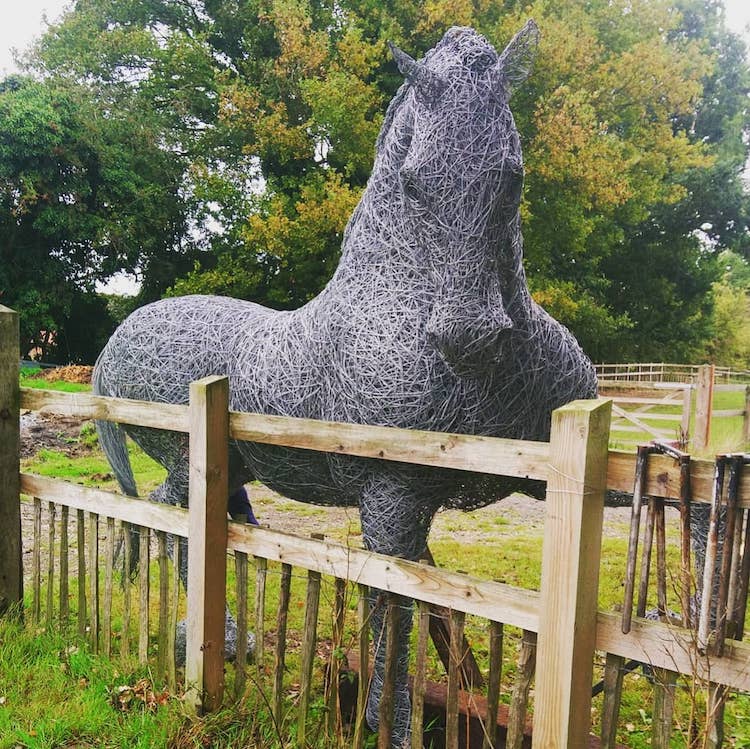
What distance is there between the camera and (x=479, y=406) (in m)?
2.20

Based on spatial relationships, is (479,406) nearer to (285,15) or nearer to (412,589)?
(412,589)

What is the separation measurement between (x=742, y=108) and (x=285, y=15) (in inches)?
646

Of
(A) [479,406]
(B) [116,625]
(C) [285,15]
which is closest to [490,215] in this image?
(A) [479,406]

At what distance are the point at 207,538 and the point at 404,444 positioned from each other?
0.98 m

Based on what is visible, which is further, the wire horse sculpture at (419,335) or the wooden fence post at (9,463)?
the wooden fence post at (9,463)

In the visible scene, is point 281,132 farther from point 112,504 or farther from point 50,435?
point 112,504

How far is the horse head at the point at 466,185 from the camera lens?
6.23 feet

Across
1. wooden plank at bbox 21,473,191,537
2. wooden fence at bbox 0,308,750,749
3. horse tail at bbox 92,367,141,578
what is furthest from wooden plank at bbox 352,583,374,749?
horse tail at bbox 92,367,141,578

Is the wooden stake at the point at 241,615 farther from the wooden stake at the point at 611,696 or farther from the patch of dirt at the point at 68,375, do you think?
the patch of dirt at the point at 68,375

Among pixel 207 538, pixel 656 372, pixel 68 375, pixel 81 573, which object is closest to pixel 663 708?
pixel 207 538

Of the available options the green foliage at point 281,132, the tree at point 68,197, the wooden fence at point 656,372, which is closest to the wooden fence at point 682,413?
the wooden fence at point 656,372

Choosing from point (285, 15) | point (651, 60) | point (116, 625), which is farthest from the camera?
point (651, 60)

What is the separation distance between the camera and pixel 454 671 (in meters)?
1.99

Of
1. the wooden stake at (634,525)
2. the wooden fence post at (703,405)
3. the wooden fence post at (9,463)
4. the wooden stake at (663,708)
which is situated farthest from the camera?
the wooden fence post at (703,405)
